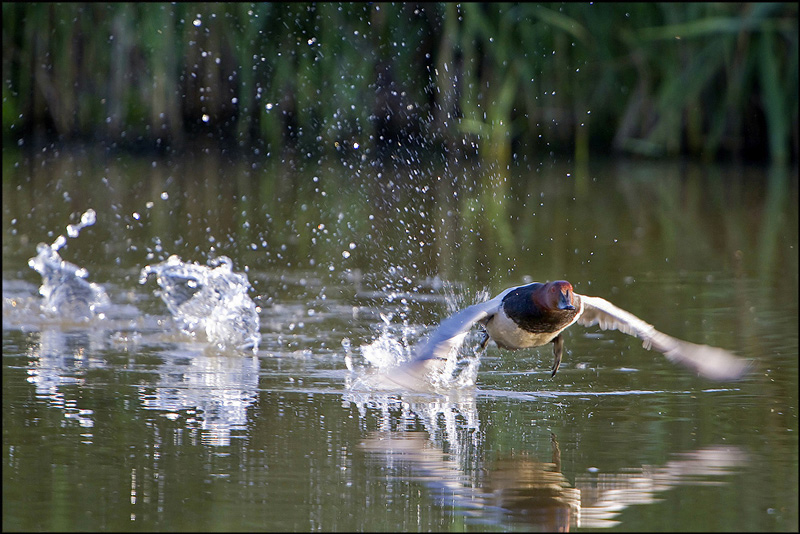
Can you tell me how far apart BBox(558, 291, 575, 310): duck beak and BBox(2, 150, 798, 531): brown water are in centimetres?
35

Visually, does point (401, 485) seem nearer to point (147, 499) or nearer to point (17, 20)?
point (147, 499)

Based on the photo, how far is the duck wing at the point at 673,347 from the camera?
13.5 ft

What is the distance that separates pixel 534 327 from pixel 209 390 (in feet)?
3.55

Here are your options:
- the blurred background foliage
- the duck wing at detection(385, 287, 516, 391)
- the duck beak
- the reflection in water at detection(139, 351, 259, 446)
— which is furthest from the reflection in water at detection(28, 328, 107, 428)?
the blurred background foliage

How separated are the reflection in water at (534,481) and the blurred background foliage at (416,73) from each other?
8.86m

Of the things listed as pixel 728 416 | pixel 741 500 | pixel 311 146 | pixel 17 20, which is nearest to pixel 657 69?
pixel 311 146

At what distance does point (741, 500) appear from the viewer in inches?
127

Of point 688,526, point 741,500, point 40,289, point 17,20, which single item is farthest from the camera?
point 17,20

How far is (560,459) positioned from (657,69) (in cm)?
1021

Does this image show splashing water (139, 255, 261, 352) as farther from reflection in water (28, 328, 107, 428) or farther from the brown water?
reflection in water (28, 328, 107, 428)

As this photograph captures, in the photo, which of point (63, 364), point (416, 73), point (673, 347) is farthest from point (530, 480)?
point (416, 73)

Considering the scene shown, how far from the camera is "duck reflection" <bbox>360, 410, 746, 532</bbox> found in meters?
3.13

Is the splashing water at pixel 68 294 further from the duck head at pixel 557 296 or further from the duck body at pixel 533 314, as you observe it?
the duck head at pixel 557 296

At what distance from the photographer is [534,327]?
13.5 feet
